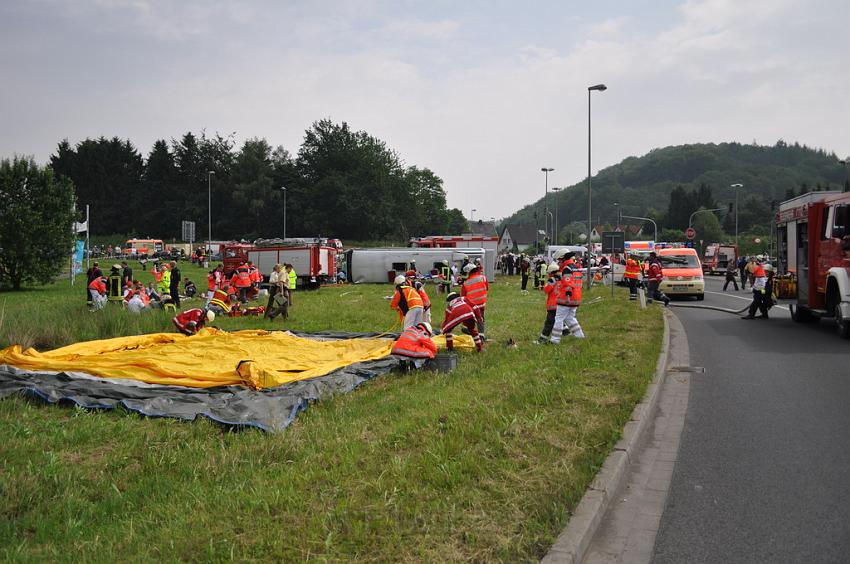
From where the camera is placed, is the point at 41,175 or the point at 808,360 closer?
the point at 808,360

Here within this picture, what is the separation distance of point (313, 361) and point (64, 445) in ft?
15.5

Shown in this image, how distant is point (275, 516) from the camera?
4.48 metres

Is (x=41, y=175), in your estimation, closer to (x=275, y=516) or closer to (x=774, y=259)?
(x=774, y=259)

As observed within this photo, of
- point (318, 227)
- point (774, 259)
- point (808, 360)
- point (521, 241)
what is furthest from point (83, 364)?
point (521, 241)

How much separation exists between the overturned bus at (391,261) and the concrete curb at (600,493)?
30381 millimetres

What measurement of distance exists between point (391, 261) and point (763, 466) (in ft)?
110

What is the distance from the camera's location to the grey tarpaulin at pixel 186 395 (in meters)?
7.66

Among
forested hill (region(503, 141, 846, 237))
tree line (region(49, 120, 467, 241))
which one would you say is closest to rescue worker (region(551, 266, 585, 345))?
tree line (region(49, 120, 467, 241))

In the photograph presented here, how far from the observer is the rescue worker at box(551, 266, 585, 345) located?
1279 cm

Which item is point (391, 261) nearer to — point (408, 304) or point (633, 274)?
point (633, 274)

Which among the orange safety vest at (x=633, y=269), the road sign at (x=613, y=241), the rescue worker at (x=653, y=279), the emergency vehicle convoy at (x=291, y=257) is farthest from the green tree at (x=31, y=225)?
the rescue worker at (x=653, y=279)

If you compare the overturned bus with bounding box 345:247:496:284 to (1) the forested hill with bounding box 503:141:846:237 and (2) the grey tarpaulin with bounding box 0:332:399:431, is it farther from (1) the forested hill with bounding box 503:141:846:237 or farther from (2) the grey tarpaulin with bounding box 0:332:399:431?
(1) the forested hill with bounding box 503:141:846:237

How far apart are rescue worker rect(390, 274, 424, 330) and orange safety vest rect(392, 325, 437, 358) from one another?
100 centimetres

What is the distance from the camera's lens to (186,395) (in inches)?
344
